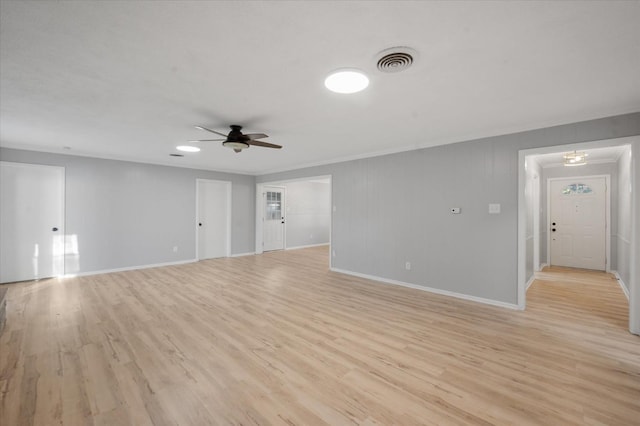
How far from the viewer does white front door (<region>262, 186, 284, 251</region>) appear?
8602 mm

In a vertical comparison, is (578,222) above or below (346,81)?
below

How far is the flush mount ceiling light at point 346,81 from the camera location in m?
2.13

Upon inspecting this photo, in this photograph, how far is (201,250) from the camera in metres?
7.25

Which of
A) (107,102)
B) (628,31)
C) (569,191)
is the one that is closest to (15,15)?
(107,102)

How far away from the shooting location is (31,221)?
492 centimetres

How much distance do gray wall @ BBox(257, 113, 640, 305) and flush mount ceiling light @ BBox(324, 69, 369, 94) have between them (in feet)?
8.43

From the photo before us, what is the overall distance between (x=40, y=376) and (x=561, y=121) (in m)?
5.91

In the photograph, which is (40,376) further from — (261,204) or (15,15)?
(261,204)

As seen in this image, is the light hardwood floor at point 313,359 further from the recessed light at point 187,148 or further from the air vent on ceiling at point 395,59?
the recessed light at point 187,148

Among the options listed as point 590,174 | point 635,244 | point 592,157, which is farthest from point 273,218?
point 590,174

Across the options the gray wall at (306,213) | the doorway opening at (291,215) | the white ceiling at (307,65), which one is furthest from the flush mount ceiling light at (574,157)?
the gray wall at (306,213)

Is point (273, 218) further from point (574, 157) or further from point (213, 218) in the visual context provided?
point (574, 157)

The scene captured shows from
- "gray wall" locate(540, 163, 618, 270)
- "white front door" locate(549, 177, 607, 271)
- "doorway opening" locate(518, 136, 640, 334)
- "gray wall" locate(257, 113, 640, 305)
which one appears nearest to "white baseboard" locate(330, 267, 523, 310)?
→ "gray wall" locate(257, 113, 640, 305)

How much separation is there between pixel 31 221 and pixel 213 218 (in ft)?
11.5
